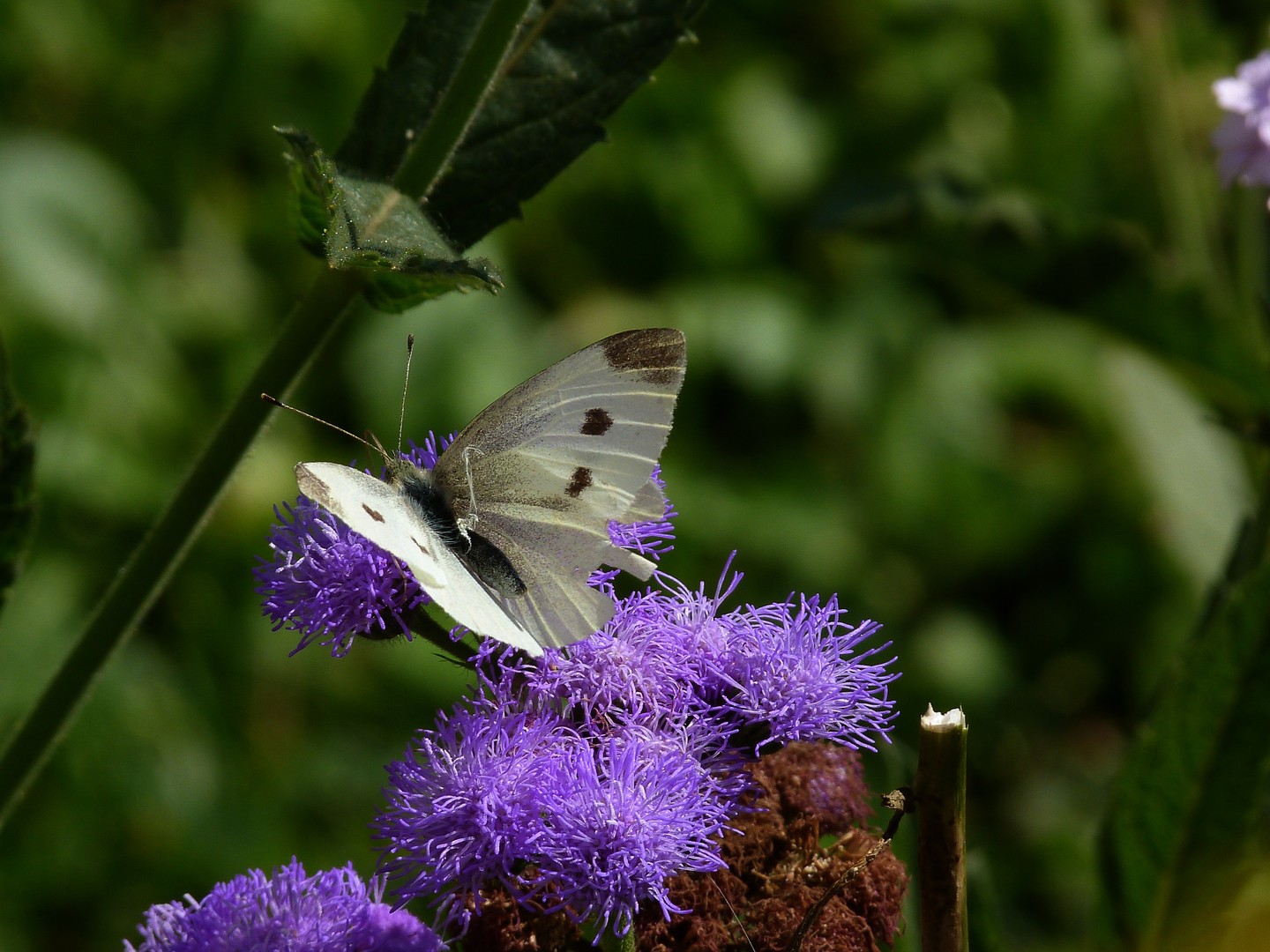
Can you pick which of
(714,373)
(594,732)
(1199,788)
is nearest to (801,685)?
(594,732)

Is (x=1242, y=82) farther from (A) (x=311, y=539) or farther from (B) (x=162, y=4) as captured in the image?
(B) (x=162, y=4)

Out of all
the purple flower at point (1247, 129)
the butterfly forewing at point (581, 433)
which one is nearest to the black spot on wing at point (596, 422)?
the butterfly forewing at point (581, 433)

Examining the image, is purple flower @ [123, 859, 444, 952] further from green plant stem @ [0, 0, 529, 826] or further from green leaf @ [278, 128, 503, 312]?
green leaf @ [278, 128, 503, 312]

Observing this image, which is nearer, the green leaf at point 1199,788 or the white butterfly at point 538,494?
the white butterfly at point 538,494

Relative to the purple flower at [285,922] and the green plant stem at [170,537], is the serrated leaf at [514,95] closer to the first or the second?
the green plant stem at [170,537]

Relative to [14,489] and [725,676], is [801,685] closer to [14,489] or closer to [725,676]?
[725,676]

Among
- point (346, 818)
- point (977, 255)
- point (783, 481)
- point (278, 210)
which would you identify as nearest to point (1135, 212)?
point (783, 481)
